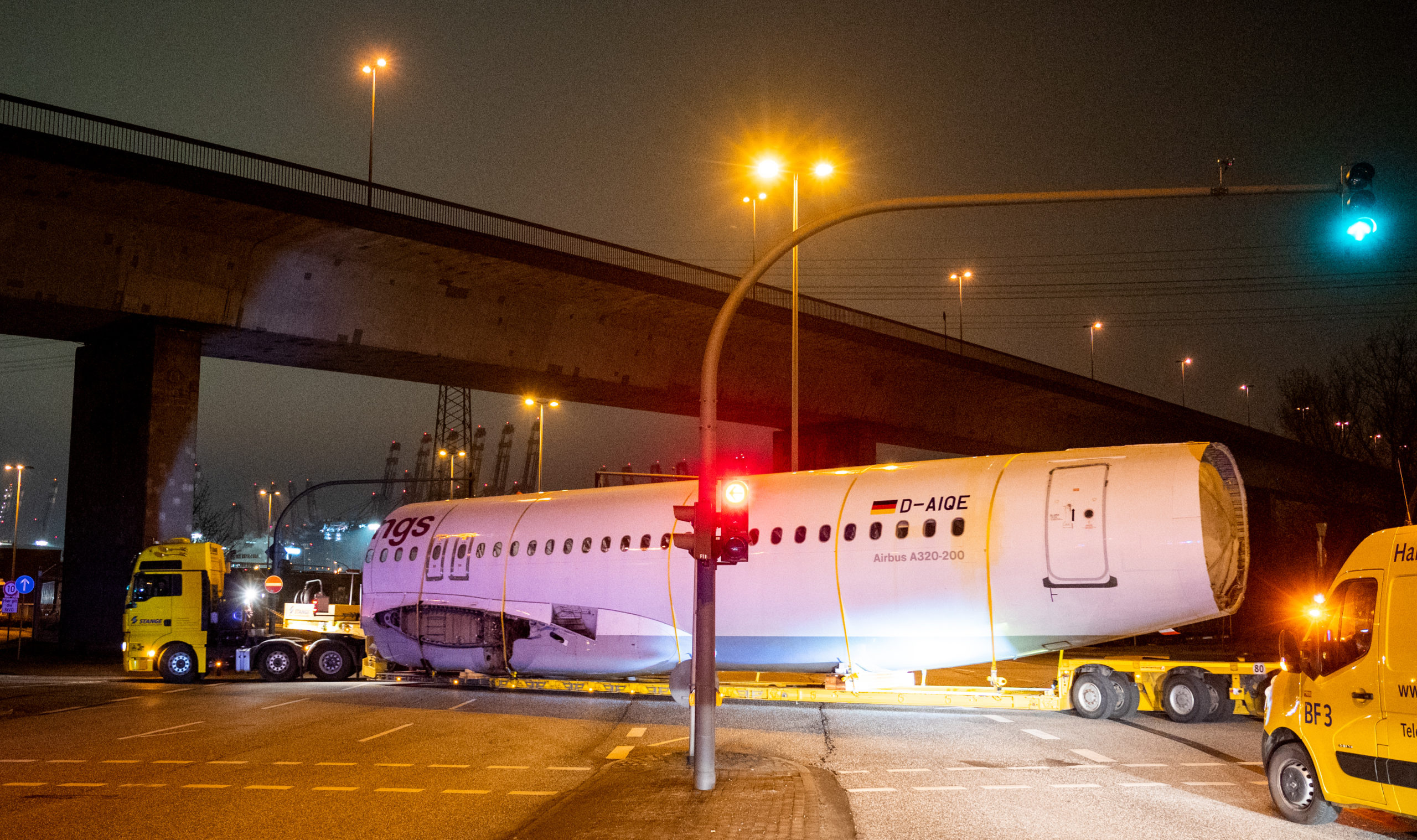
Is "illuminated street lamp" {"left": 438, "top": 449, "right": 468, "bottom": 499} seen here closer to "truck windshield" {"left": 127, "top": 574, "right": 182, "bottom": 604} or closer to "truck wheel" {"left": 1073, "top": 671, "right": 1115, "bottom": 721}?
"truck windshield" {"left": 127, "top": 574, "right": 182, "bottom": 604}

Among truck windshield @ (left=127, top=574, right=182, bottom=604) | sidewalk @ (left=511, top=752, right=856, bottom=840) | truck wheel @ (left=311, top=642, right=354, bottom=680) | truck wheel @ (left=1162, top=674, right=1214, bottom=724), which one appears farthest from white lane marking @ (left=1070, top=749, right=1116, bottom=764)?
truck windshield @ (left=127, top=574, right=182, bottom=604)

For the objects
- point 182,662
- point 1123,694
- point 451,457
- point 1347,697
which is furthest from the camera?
point 451,457

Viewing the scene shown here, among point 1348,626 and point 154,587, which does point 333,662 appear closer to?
point 154,587

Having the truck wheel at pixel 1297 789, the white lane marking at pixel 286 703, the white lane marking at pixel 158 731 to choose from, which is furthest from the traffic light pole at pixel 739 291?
the white lane marking at pixel 286 703

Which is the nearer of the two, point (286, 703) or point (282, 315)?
point (286, 703)

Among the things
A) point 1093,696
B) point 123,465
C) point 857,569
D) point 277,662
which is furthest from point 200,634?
point 1093,696

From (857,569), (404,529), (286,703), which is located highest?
(404,529)

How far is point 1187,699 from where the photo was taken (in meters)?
18.0

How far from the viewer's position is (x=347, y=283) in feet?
112

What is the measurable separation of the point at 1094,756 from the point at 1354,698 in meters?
5.38

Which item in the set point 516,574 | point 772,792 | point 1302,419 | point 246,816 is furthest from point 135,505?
point 1302,419

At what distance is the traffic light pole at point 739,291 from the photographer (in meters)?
13.0

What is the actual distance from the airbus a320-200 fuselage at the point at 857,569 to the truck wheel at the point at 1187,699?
1960 millimetres

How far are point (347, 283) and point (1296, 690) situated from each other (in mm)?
29703
